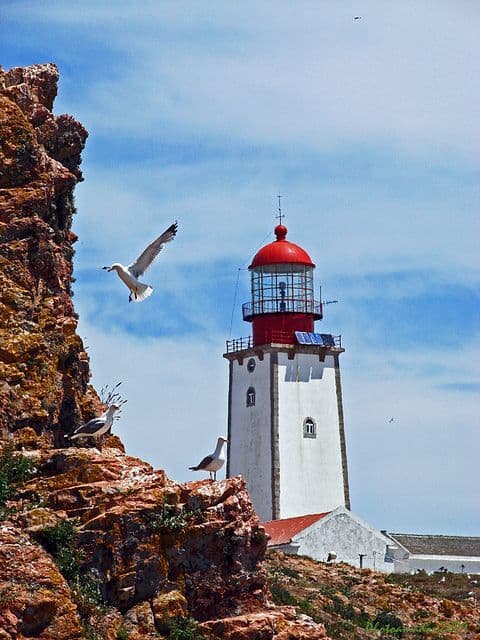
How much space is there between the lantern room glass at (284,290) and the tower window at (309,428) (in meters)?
4.51

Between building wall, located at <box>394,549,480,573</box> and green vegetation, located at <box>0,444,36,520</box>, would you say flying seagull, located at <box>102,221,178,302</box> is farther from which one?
building wall, located at <box>394,549,480,573</box>

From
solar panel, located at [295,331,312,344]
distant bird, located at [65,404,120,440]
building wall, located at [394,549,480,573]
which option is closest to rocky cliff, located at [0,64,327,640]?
distant bird, located at [65,404,120,440]

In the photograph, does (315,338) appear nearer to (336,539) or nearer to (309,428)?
(309,428)

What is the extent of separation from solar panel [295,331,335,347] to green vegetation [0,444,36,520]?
44.0 metres

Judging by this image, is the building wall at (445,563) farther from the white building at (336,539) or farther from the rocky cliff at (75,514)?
the rocky cliff at (75,514)

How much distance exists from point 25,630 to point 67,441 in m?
4.39

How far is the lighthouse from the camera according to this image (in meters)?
65.5

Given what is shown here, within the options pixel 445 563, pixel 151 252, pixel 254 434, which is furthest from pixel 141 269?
pixel 445 563

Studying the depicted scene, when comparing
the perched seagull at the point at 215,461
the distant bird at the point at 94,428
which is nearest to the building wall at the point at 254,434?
the perched seagull at the point at 215,461

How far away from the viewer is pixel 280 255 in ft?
224

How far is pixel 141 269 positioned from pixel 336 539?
3405 cm

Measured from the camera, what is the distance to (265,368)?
66.7 m

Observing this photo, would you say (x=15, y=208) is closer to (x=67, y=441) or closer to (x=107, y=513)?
(x=67, y=441)

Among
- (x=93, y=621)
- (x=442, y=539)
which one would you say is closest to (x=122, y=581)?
(x=93, y=621)
